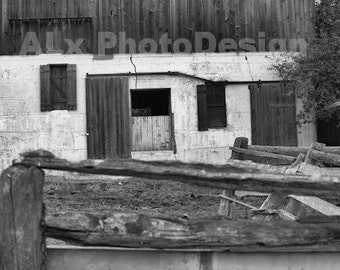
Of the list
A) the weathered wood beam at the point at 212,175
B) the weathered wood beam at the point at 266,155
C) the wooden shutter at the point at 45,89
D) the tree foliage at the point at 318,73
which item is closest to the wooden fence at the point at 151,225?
the weathered wood beam at the point at 212,175

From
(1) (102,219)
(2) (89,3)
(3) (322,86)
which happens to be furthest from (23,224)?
(2) (89,3)

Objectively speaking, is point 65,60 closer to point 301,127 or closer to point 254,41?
point 254,41

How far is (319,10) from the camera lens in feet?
48.7

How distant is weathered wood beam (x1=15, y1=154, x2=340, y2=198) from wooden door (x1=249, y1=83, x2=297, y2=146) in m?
11.8

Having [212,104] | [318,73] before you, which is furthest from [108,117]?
[318,73]

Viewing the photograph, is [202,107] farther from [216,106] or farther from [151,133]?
[151,133]

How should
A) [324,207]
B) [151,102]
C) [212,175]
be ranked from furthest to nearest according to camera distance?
[151,102] → [324,207] → [212,175]

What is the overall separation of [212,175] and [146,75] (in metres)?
11.9

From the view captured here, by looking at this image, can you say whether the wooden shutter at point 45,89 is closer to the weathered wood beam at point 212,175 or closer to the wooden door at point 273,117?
the wooden door at point 273,117

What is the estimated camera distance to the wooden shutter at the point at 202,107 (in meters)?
14.4

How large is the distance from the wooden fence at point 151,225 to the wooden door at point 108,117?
11.4 meters

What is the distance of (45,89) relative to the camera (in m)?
14.2

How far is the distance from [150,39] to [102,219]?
1231 centimetres

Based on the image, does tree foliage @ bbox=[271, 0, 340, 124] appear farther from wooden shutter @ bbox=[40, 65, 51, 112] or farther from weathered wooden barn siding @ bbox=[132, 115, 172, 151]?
wooden shutter @ bbox=[40, 65, 51, 112]
